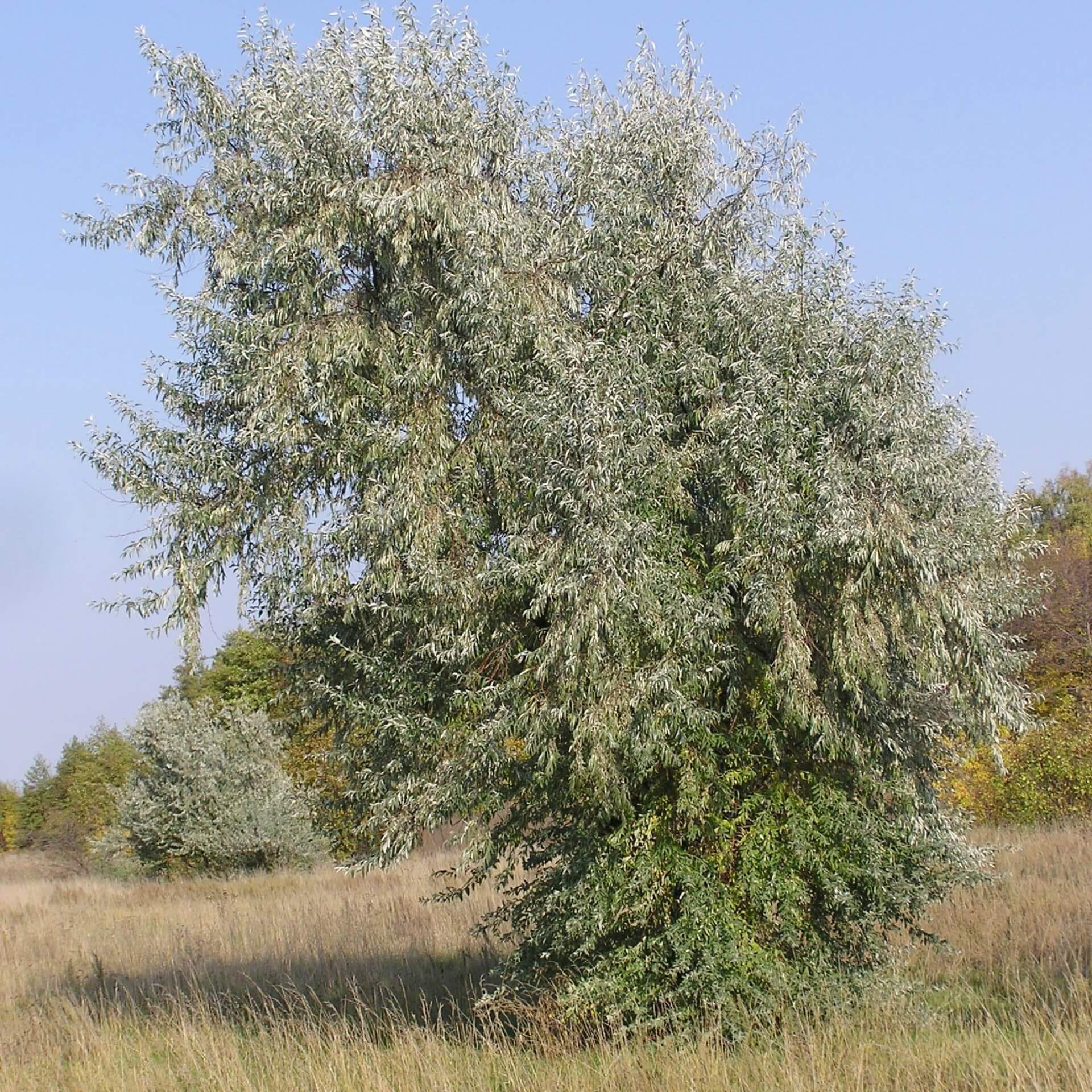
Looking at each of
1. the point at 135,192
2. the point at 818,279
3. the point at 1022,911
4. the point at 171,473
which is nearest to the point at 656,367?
the point at 818,279

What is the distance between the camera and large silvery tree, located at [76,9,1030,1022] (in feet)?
27.0

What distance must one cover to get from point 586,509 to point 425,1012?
17.1 feet

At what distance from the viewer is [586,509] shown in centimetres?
813

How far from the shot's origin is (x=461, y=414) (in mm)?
9383

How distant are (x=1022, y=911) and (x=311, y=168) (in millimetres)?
11304

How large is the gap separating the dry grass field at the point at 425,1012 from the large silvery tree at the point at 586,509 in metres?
0.88

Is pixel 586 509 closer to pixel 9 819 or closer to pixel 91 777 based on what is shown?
pixel 91 777

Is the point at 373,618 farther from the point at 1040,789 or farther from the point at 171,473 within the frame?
the point at 1040,789

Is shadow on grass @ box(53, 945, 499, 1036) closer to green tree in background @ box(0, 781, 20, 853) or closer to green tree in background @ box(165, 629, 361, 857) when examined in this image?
green tree in background @ box(165, 629, 361, 857)

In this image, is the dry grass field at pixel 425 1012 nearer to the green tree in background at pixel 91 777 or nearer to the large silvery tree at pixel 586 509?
the large silvery tree at pixel 586 509

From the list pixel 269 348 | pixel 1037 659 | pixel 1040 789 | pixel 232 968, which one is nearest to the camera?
pixel 269 348

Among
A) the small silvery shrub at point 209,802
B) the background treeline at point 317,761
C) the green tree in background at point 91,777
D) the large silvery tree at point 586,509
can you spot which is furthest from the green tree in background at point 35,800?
the large silvery tree at point 586,509

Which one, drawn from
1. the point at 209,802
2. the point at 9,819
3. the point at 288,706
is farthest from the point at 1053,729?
the point at 9,819

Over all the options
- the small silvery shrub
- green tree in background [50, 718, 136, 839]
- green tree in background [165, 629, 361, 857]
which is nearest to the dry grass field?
green tree in background [165, 629, 361, 857]
